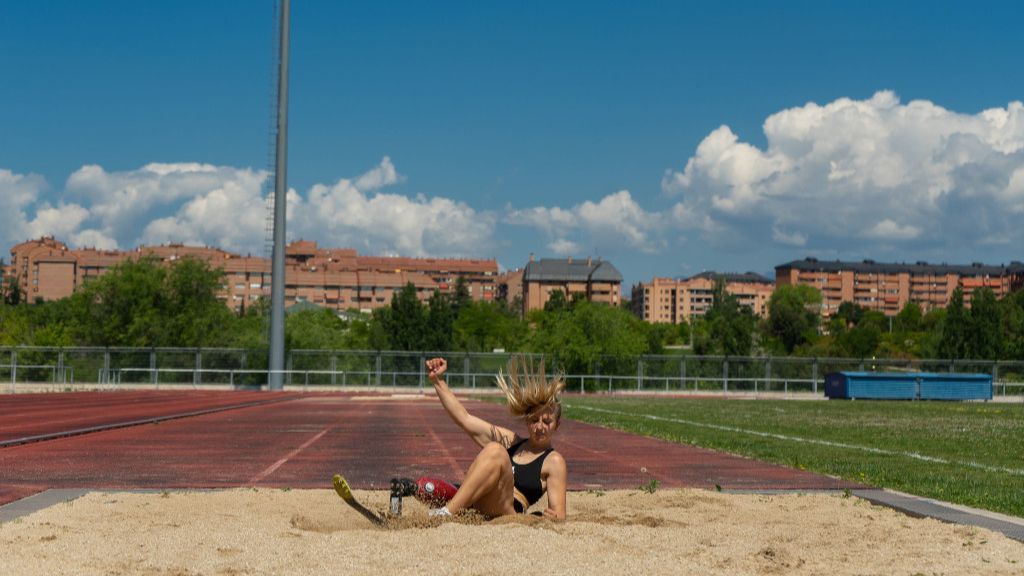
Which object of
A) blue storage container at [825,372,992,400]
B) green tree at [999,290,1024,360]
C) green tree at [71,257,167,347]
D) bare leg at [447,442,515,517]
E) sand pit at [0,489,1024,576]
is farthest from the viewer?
green tree at [71,257,167,347]

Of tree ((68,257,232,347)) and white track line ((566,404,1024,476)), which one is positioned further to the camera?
tree ((68,257,232,347))

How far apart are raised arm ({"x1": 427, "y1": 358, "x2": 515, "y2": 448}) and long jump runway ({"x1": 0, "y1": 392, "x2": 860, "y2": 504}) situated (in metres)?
2.73

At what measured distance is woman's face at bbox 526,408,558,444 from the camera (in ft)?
22.0

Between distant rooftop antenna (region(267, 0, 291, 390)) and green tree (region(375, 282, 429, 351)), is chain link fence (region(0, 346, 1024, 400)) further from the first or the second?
green tree (region(375, 282, 429, 351))

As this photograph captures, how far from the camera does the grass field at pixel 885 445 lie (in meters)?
9.91

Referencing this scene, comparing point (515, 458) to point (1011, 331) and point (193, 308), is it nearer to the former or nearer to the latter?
point (193, 308)

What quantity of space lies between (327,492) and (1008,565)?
506cm

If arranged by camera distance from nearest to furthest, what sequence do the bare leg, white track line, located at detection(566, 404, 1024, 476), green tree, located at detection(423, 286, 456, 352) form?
the bare leg, white track line, located at detection(566, 404, 1024, 476), green tree, located at detection(423, 286, 456, 352)

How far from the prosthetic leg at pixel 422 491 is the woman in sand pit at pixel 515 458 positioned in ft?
0.23

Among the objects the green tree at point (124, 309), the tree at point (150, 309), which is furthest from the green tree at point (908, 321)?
the green tree at point (124, 309)

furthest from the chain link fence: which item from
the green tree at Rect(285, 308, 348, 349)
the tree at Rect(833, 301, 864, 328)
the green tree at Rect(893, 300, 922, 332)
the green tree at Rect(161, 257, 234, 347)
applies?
the tree at Rect(833, 301, 864, 328)

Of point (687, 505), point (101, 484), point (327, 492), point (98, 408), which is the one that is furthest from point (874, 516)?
point (98, 408)

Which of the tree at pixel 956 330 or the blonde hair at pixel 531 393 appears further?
the tree at pixel 956 330

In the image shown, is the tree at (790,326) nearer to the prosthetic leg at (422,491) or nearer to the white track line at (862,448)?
the white track line at (862,448)
